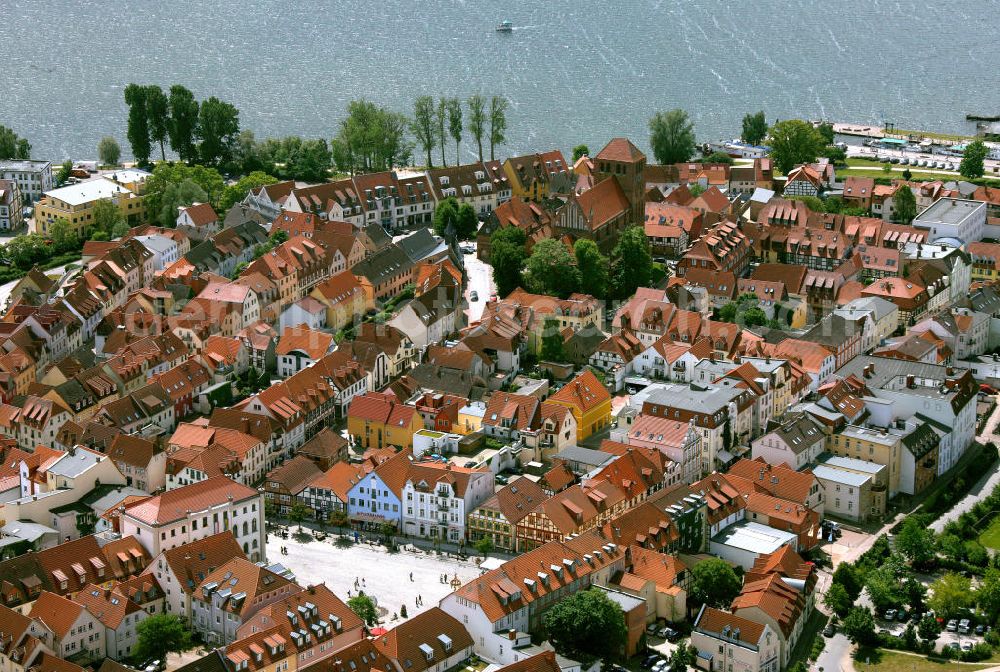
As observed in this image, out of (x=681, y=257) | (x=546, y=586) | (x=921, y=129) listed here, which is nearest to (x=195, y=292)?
(x=681, y=257)

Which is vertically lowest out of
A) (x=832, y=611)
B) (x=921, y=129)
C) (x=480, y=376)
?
(x=832, y=611)

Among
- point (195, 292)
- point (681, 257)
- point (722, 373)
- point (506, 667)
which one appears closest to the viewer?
point (506, 667)

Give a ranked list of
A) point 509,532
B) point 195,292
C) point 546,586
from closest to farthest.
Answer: point 546,586 < point 509,532 < point 195,292

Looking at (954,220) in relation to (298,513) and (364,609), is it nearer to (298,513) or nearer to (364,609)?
(298,513)

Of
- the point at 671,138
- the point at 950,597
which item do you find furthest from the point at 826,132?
the point at 950,597

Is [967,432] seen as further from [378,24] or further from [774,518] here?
[378,24]

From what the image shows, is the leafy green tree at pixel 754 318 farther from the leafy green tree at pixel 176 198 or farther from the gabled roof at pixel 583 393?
the leafy green tree at pixel 176 198
